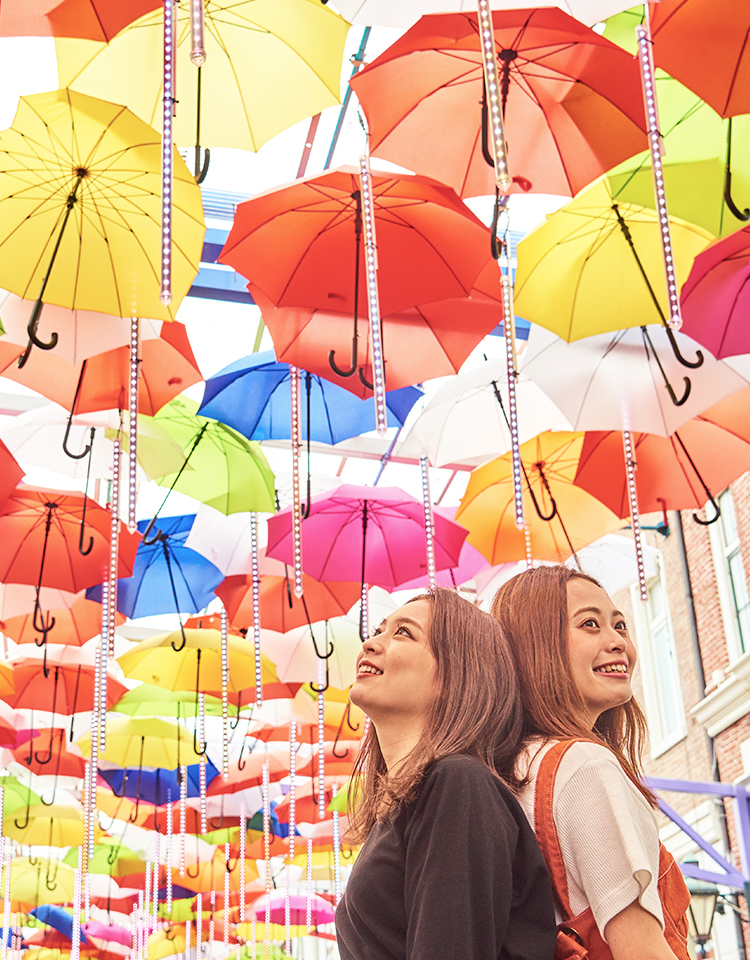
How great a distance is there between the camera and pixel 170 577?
10.2 m

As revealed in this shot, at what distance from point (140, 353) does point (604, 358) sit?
308 centimetres

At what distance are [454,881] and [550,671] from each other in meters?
0.66

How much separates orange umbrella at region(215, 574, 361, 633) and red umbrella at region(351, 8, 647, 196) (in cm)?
473

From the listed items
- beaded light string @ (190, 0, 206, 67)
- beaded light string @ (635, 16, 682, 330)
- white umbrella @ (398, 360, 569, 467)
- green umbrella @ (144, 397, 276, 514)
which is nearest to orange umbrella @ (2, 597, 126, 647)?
green umbrella @ (144, 397, 276, 514)

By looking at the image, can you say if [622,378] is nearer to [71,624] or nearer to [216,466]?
[216,466]

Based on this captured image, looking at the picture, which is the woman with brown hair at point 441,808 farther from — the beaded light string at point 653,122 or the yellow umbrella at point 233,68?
the yellow umbrella at point 233,68

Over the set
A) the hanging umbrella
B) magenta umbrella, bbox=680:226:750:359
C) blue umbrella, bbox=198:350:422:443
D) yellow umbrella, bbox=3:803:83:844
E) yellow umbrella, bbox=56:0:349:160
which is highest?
yellow umbrella, bbox=56:0:349:160

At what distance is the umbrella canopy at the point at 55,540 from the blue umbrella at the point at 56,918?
52.5ft

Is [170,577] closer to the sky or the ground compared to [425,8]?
closer to the ground

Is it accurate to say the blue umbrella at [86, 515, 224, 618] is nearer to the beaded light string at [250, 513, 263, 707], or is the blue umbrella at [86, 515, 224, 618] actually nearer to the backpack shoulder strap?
the beaded light string at [250, 513, 263, 707]

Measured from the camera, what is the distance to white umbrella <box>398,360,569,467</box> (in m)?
8.38

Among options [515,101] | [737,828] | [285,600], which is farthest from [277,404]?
[737,828]

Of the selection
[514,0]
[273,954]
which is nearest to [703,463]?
[514,0]

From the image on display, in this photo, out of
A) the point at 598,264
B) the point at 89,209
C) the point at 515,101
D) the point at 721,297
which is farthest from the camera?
the point at 598,264
